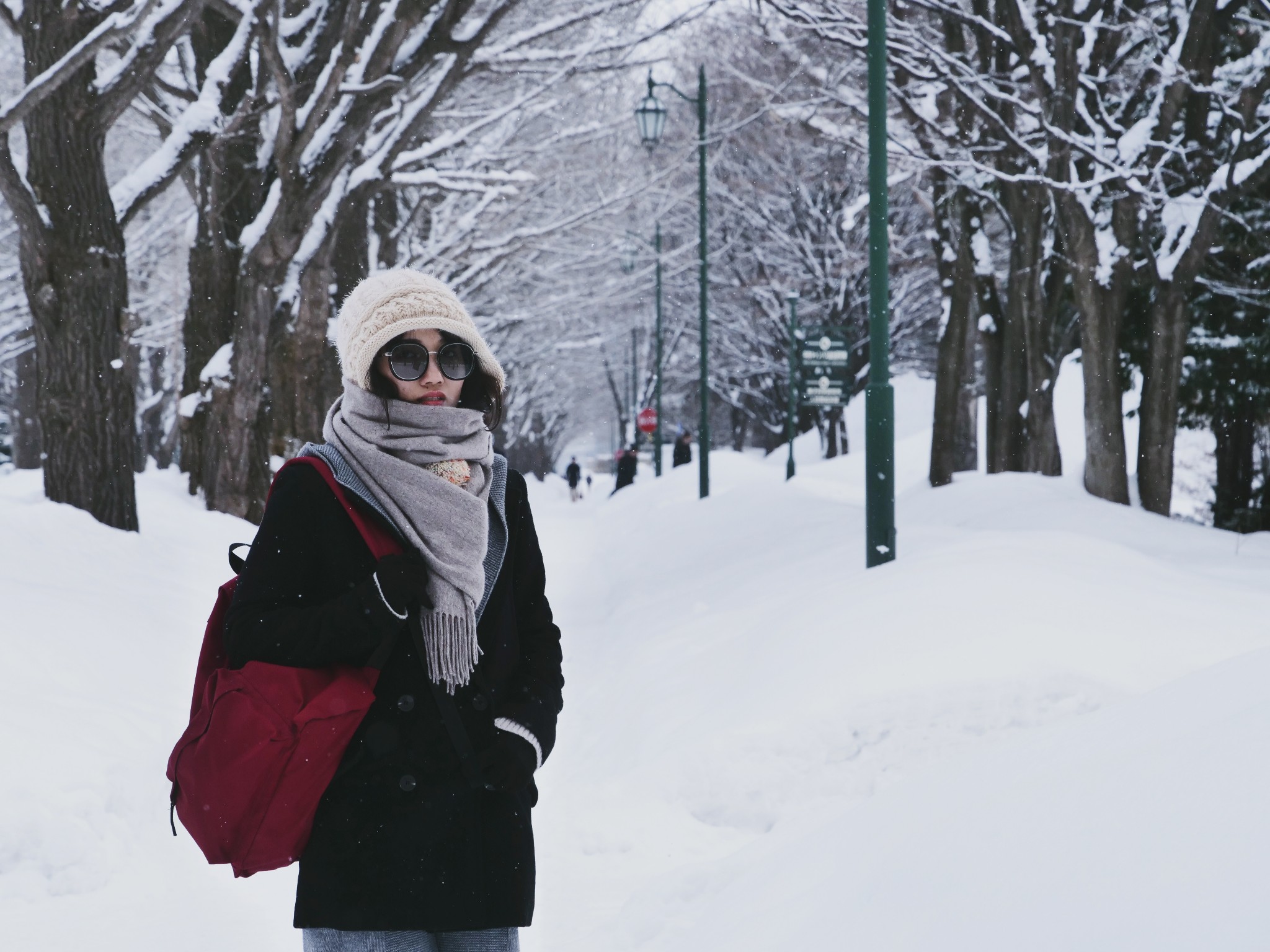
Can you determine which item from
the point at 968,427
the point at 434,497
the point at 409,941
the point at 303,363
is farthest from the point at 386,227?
the point at 409,941

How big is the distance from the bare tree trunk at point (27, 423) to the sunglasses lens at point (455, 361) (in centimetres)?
2472

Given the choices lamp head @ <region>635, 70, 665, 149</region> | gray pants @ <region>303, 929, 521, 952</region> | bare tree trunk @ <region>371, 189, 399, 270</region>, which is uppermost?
lamp head @ <region>635, 70, 665, 149</region>

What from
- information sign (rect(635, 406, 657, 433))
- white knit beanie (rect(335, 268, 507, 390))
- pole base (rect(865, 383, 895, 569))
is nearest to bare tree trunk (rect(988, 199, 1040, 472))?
pole base (rect(865, 383, 895, 569))

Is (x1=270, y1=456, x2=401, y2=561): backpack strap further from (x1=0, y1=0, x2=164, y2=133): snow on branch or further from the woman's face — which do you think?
(x1=0, y1=0, x2=164, y2=133): snow on branch

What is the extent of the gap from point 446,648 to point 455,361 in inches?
22.4

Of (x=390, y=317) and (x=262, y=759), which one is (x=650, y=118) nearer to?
(x=390, y=317)

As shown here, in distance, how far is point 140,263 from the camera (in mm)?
29453

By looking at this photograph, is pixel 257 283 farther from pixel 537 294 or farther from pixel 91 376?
pixel 537 294

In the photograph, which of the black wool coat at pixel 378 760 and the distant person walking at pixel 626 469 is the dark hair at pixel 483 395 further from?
the distant person walking at pixel 626 469

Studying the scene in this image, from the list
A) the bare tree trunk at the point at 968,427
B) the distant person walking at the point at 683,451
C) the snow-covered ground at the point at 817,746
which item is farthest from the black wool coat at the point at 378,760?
the distant person walking at the point at 683,451

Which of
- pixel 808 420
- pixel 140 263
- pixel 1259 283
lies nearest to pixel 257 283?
pixel 1259 283

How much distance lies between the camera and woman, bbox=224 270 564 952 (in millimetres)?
2318

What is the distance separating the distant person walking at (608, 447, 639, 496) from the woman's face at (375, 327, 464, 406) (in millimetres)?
31427

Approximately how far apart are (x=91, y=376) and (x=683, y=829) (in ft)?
21.5
